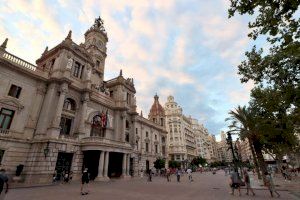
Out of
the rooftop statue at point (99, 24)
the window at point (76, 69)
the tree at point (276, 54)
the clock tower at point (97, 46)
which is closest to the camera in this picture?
the tree at point (276, 54)

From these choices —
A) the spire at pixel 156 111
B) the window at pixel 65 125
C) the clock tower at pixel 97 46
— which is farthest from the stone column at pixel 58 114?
the spire at pixel 156 111

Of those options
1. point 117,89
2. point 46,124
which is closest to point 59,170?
point 46,124

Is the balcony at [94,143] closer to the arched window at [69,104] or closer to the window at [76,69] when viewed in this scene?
the arched window at [69,104]

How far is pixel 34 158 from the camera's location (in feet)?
72.1

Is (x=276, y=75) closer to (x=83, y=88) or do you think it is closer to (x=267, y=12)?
(x=267, y=12)

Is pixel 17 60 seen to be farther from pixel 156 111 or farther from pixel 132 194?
pixel 156 111

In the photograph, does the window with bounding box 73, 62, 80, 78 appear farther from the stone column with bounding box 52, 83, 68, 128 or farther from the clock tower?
the clock tower

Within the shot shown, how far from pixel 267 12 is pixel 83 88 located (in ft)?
88.3

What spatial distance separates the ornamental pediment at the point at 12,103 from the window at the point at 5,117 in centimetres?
63

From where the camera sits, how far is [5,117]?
71.0 ft

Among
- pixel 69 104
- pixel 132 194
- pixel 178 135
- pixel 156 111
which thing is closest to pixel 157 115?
pixel 156 111

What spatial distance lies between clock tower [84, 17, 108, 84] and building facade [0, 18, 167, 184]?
397 centimetres

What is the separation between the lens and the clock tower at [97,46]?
42594 mm

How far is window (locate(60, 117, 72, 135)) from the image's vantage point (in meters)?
27.1
